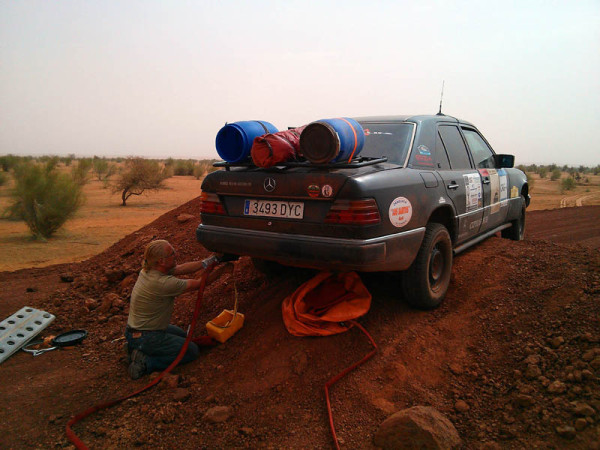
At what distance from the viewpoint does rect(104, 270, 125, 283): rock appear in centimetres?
593

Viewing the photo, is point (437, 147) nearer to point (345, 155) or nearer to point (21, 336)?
point (345, 155)

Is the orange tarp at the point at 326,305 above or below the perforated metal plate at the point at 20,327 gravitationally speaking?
above

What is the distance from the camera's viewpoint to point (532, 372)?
9.46 ft

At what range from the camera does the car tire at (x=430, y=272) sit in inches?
144

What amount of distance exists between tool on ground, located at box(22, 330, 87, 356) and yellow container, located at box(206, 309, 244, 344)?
4.90 feet

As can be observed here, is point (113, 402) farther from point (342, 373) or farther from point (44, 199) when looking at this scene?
point (44, 199)

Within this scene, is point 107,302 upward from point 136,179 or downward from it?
downward

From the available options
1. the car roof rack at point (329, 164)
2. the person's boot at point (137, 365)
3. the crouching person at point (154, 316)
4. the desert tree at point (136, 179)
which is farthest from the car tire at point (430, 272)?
the desert tree at point (136, 179)

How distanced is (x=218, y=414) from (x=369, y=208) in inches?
70.9

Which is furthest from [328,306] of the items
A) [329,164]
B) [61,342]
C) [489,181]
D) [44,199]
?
[44,199]

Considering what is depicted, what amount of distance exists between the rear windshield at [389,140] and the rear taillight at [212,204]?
144 cm

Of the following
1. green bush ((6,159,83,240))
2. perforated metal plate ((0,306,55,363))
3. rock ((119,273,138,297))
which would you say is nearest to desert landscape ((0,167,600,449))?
perforated metal plate ((0,306,55,363))

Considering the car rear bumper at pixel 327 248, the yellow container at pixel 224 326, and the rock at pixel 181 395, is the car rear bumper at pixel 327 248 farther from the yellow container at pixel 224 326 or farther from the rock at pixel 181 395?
the rock at pixel 181 395

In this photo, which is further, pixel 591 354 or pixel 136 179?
pixel 136 179
